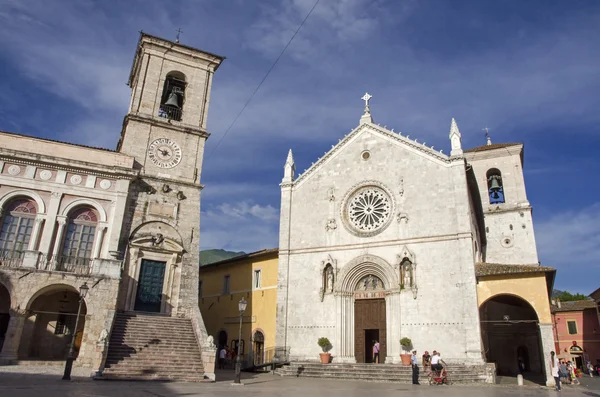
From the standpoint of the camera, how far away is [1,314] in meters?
18.8

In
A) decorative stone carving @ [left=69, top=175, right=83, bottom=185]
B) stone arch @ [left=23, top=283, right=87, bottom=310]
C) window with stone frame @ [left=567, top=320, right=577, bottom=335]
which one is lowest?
stone arch @ [left=23, top=283, right=87, bottom=310]

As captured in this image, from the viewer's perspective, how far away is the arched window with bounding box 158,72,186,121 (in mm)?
25117

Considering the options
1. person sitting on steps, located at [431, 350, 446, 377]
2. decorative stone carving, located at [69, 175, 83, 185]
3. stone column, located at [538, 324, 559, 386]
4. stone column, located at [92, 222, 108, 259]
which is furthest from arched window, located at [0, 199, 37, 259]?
stone column, located at [538, 324, 559, 386]

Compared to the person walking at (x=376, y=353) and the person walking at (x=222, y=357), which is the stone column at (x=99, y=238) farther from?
the person walking at (x=376, y=353)

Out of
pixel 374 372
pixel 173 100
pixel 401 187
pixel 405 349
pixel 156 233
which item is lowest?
pixel 374 372

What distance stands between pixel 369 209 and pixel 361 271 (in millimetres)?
3420

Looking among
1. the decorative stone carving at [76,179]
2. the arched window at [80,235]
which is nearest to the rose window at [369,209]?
the arched window at [80,235]

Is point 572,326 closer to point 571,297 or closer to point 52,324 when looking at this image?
point 571,297

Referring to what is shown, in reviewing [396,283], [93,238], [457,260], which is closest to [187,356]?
[93,238]

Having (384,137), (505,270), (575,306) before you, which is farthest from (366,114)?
(575,306)

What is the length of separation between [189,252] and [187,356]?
616 centimetres

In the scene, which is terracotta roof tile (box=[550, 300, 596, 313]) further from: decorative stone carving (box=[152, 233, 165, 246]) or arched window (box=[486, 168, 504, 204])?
decorative stone carving (box=[152, 233, 165, 246])

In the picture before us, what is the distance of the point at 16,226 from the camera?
64.8ft

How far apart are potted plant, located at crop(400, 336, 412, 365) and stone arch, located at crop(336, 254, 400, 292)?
2.85m
